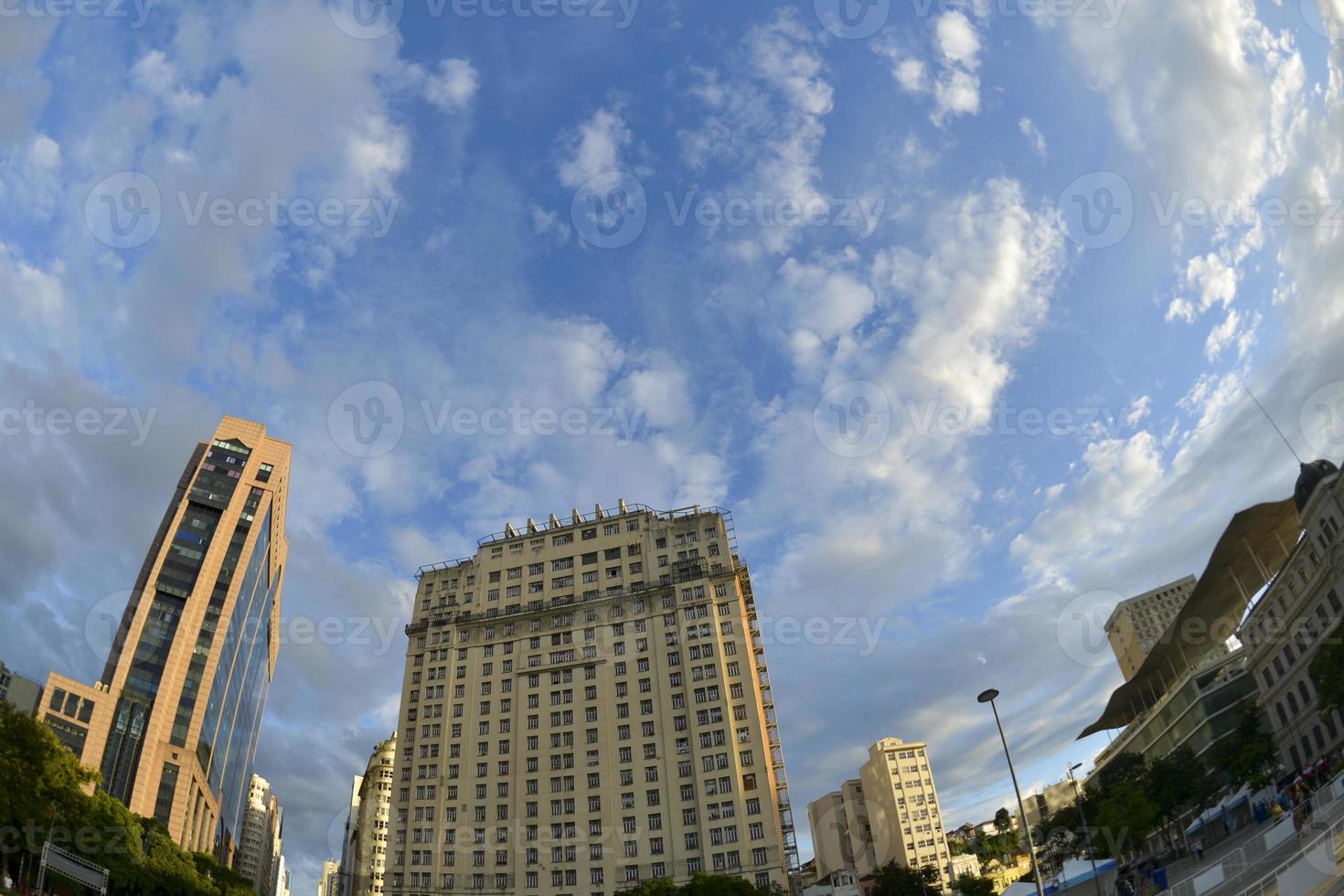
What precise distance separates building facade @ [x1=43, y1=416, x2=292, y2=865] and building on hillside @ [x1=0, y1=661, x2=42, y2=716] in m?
1.52

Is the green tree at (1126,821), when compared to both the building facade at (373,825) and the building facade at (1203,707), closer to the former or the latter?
the building facade at (1203,707)

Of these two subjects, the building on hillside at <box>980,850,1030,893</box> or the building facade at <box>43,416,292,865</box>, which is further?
the building on hillside at <box>980,850,1030,893</box>

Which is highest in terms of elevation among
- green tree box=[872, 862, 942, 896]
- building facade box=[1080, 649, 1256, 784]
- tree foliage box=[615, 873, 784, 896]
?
building facade box=[1080, 649, 1256, 784]

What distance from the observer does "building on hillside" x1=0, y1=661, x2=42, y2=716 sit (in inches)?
3981

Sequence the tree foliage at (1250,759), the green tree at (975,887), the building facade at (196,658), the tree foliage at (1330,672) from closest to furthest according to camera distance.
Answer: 1. the tree foliage at (1330,672)
2. the tree foliage at (1250,759)
3. the green tree at (975,887)
4. the building facade at (196,658)

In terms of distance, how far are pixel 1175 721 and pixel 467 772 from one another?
7877 cm

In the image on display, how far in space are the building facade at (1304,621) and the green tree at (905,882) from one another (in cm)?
3903

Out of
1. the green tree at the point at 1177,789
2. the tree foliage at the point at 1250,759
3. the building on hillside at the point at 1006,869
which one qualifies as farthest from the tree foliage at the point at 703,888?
the building on hillside at the point at 1006,869

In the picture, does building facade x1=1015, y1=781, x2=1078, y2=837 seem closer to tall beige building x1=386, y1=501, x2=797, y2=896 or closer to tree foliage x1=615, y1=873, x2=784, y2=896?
tall beige building x1=386, y1=501, x2=797, y2=896

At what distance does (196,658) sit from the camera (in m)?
125

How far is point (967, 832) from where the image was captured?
19725 cm

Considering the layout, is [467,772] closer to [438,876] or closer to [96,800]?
[438,876]

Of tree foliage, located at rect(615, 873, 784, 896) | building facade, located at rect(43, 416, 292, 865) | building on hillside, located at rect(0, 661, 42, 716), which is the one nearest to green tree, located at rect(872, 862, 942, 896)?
tree foliage, located at rect(615, 873, 784, 896)

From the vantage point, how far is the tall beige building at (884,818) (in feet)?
491
